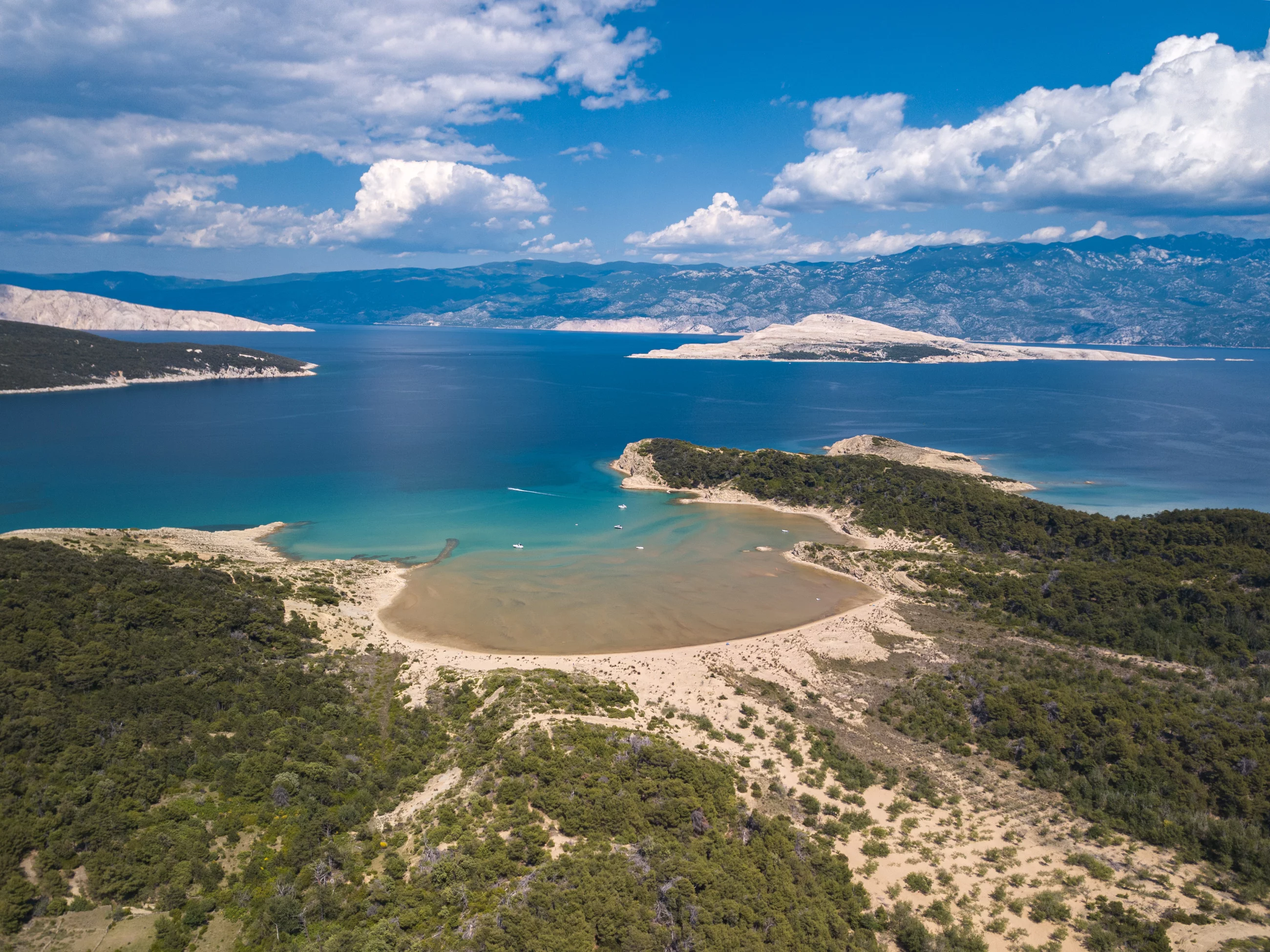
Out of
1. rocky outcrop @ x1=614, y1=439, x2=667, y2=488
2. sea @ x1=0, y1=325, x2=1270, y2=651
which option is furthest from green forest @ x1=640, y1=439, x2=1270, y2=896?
rocky outcrop @ x1=614, y1=439, x2=667, y2=488

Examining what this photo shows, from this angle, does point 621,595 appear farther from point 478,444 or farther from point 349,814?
point 478,444

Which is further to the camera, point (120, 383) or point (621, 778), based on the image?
point (120, 383)

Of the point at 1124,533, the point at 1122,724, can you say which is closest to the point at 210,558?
the point at 1122,724

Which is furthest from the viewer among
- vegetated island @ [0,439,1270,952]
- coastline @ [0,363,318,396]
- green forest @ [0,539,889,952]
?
coastline @ [0,363,318,396]

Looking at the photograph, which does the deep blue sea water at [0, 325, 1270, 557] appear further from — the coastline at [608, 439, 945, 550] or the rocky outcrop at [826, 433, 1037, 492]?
the rocky outcrop at [826, 433, 1037, 492]

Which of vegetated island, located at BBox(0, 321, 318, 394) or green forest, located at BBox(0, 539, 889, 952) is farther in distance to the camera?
vegetated island, located at BBox(0, 321, 318, 394)

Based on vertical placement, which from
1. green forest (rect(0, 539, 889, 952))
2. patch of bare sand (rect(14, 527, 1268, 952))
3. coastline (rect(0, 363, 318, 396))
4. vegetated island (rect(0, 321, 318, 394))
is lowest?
patch of bare sand (rect(14, 527, 1268, 952))

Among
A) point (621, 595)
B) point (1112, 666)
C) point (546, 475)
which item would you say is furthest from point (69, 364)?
point (1112, 666)
